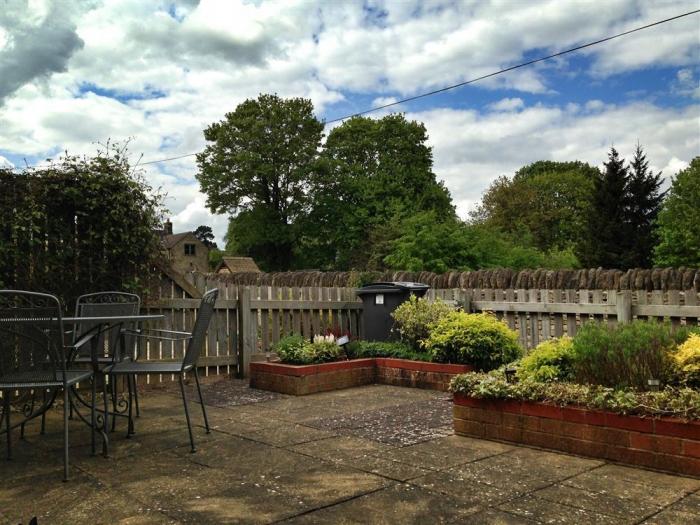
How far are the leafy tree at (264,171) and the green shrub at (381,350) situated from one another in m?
28.6

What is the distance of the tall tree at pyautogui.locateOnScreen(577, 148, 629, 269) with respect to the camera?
100.0 ft

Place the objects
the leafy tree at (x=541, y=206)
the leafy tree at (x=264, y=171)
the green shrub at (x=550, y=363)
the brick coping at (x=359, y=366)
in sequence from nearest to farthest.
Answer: the green shrub at (x=550, y=363)
the brick coping at (x=359, y=366)
the leafy tree at (x=264, y=171)
the leafy tree at (x=541, y=206)

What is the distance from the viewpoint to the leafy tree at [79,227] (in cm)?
577

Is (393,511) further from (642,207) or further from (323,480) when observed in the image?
(642,207)

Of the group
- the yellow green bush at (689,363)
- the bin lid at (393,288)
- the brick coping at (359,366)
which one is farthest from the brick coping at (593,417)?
the bin lid at (393,288)

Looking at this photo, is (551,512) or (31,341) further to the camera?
(31,341)

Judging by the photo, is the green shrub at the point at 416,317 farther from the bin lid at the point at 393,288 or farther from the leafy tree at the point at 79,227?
the leafy tree at the point at 79,227

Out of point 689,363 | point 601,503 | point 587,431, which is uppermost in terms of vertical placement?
point 689,363

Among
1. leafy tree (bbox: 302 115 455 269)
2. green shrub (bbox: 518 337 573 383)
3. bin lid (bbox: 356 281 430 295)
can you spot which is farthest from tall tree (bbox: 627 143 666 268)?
green shrub (bbox: 518 337 573 383)

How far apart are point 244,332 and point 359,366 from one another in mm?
1730

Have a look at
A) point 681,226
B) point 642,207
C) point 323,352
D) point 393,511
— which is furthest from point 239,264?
point 393,511

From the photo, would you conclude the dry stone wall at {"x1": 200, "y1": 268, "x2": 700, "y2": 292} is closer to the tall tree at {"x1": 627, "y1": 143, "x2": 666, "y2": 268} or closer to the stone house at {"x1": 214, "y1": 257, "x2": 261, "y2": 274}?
the tall tree at {"x1": 627, "y1": 143, "x2": 666, "y2": 268}

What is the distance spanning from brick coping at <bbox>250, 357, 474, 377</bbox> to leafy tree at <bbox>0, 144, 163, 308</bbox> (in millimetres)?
1781

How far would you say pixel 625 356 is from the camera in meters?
3.99
